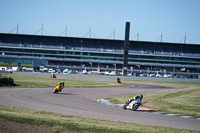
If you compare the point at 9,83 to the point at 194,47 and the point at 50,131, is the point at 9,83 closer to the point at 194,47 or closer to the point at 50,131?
the point at 50,131

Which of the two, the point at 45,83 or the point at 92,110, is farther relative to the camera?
the point at 45,83

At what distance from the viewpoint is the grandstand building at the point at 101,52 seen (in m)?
123

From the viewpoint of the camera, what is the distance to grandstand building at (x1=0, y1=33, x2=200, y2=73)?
4840 inches

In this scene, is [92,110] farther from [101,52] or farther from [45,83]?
[101,52]

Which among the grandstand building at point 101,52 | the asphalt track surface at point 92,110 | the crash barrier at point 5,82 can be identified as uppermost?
the grandstand building at point 101,52

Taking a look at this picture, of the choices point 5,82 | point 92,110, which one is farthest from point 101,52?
point 92,110

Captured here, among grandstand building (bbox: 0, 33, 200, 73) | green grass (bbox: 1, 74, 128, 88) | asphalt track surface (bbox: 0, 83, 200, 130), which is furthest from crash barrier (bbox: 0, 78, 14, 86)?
grandstand building (bbox: 0, 33, 200, 73)

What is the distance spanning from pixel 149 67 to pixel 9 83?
322ft

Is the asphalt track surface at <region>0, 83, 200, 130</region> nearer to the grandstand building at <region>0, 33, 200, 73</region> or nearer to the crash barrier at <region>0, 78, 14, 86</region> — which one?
the crash barrier at <region>0, 78, 14, 86</region>

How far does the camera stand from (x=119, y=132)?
10.7 metres

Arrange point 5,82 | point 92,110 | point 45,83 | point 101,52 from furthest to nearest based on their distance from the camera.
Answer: point 101,52
point 45,83
point 5,82
point 92,110

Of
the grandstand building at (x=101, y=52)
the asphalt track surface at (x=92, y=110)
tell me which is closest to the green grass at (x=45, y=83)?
Answer: the asphalt track surface at (x=92, y=110)

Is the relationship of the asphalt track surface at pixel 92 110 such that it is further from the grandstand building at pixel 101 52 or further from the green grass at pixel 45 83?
the grandstand building at pixel 101 52

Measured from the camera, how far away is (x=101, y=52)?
12500 centimetres
